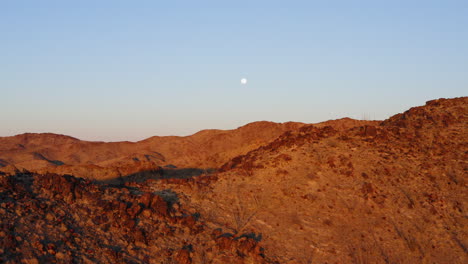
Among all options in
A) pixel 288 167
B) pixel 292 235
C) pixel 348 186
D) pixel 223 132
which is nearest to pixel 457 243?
pixel 348 186

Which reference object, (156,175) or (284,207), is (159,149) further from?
(284,207)

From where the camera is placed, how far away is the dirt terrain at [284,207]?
11.8m

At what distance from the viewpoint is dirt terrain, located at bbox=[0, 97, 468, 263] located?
464 inches

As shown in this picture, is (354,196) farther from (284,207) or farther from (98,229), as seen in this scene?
(98,229)

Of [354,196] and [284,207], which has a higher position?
[354,196]

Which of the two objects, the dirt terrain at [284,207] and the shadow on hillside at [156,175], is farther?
the shadow on hillside at [156,175]

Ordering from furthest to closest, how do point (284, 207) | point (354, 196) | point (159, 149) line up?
point (159, 149)
point (354, 196)
point (284, 207)

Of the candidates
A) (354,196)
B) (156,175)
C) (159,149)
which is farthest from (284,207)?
(159,149)

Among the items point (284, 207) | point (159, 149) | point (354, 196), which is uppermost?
point (159, 149)

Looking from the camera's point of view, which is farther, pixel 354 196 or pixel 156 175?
pixel 156 175

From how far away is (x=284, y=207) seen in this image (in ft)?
54.2

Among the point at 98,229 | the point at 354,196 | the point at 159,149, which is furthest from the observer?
the point at 159,149

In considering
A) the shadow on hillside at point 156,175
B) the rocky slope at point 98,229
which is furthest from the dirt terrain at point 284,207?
the shadow on hillside at point 156,175

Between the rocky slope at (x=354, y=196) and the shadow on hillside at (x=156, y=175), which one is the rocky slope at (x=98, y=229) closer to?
the rocky slope at (x=354, y=196)
